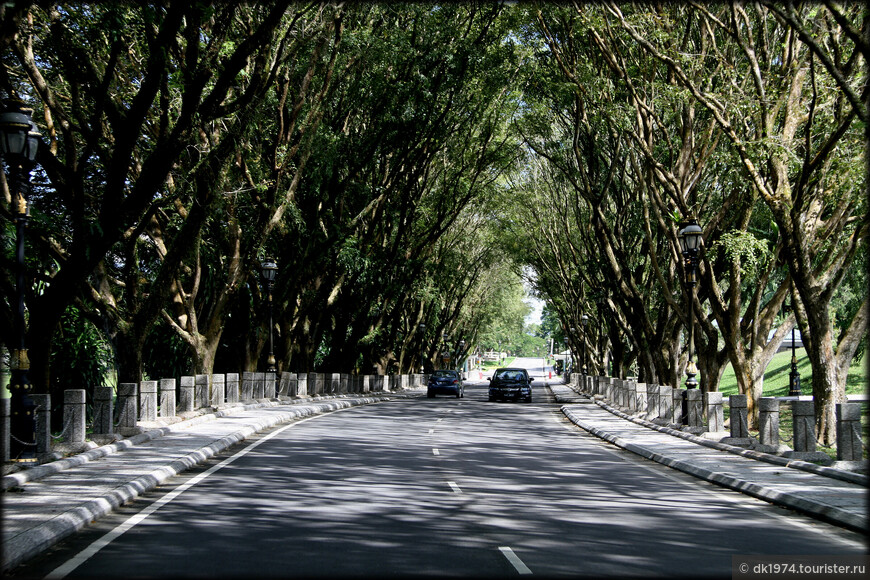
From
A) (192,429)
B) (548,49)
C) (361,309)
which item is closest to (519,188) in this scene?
(361,309)

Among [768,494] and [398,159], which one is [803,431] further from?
[398,159]

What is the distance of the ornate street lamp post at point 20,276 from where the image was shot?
12.6m

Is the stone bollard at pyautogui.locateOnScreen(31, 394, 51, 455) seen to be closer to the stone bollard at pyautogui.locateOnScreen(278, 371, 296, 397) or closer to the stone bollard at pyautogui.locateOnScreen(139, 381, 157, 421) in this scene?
the stone bollard at pyautogui.locateOnScreen(139, 381, 157, 421)

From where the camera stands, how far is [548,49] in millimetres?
28156

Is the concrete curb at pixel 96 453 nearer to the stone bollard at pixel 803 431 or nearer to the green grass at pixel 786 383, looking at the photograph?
the stone bollard at pixel 803 431

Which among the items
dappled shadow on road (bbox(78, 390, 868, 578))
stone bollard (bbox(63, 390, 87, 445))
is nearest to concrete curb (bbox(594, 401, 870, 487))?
dappled shadow on road (bbox(78, 390, 868, 578))

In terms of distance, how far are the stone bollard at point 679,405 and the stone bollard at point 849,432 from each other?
8425 mm

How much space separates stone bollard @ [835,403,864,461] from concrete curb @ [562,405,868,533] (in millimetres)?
1933

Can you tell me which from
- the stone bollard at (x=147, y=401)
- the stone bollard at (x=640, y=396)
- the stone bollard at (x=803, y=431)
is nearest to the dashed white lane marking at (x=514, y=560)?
the stone bollard at (x=803, y=431)

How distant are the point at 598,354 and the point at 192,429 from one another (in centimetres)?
3978

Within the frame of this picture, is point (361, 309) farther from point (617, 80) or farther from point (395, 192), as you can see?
point (617, 80)

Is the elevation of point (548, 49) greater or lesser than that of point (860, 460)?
greater

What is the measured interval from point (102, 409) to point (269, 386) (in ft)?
53.2

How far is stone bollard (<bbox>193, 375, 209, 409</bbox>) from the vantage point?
23.8 metres
